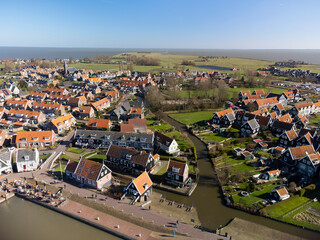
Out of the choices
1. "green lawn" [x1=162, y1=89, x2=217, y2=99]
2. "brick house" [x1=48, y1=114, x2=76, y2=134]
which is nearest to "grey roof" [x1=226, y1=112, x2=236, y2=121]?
"green lawn" [x1=162, y1=89, x2=217, y2=99]

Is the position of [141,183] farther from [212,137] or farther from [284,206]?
[212,137]

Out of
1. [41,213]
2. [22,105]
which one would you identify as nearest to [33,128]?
[22,105]

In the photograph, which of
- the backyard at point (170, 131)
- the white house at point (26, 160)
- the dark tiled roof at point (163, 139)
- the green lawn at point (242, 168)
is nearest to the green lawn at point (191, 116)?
the backyard at point (170, 131)

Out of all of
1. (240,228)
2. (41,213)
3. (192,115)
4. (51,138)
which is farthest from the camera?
(192,115)

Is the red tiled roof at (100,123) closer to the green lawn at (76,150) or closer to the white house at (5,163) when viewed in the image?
the green lawn at (76,150)

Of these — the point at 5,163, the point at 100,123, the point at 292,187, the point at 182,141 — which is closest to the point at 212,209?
the point at 292,187

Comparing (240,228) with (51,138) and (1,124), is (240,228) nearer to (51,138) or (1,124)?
(51,138)
